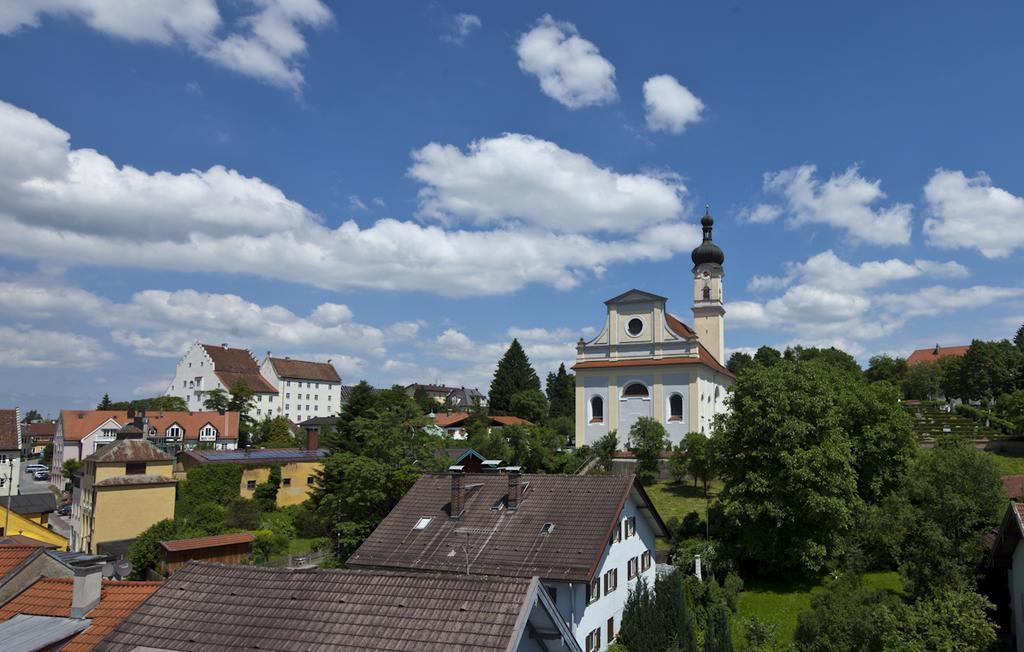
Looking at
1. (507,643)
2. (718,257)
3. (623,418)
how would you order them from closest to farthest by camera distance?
(507,643), (623,418), (718,257)

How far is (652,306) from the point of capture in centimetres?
5822

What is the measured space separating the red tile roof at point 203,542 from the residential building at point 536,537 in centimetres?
955

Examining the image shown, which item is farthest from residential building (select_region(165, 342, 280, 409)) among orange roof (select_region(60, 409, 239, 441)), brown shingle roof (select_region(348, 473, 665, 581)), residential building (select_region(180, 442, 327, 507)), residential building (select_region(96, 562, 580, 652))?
residential building (select_region(96, 562, 580, 652))

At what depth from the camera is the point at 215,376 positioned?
10650 centimetres

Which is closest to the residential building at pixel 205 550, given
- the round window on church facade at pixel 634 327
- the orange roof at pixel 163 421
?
the round window on church facade at pixel 634 327

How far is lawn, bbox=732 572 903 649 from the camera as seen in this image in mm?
25922

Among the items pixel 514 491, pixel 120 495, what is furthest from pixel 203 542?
pixel 514 491

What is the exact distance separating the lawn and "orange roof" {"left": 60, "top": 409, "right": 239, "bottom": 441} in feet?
206

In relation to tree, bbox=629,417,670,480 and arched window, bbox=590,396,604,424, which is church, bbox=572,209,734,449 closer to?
arched window, bbox=590,396,604,424

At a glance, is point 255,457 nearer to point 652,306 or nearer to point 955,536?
point 652,306

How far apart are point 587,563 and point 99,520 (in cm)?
2906

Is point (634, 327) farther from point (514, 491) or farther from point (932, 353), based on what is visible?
point (932, 353)

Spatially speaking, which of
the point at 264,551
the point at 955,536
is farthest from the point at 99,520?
the point at 955,536

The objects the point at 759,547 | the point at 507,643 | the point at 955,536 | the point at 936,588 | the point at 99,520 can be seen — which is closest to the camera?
the point at 507,643
